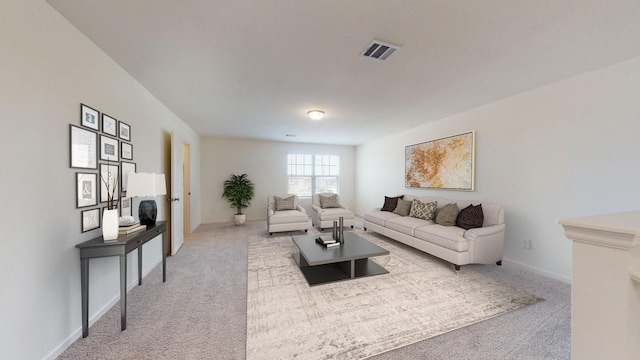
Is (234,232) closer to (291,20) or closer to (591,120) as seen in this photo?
(291,20)

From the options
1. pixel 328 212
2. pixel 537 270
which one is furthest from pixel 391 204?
pixel 537 270

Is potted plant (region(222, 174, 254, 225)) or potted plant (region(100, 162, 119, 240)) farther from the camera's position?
potted plant (region(222, 174, 254, 225))

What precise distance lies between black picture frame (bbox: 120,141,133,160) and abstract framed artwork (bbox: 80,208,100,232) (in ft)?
2.07

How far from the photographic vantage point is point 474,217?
3.14 meters

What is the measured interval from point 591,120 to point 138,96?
17.0 feet

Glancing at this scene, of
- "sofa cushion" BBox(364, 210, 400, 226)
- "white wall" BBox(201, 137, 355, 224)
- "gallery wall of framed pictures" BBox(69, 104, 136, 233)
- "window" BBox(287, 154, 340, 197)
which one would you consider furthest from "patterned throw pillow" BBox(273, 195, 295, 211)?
"gallery wall of framed pictures" BBox(69, 104, 136, 233)

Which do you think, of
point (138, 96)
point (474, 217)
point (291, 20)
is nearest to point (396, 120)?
point (474, 217)

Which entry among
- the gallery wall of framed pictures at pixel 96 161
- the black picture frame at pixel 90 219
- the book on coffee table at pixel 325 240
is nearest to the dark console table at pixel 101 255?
the black picture frame at pixel 90 219

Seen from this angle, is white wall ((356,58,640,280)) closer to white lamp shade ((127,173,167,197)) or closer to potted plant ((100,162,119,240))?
white lamp shade ((127,173,167,197))

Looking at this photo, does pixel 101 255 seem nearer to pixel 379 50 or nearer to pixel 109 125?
pixel 109 125

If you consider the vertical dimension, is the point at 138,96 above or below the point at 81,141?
above

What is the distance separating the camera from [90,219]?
75.1 inches

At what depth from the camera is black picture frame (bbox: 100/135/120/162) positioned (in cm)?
203

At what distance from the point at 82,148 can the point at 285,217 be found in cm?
328
